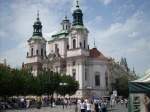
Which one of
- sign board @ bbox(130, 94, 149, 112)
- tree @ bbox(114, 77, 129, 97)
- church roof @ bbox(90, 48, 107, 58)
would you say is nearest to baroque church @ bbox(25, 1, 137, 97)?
church roof @ bbox(90, 48, 107, 58)

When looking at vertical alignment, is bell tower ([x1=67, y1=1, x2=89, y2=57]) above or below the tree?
above

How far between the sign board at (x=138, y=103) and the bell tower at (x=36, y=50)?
74113mm

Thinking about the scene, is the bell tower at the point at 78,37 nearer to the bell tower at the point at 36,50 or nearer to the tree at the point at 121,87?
the bell tower at the point at 36,50

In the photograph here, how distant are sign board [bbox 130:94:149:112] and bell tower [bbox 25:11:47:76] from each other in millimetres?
74113

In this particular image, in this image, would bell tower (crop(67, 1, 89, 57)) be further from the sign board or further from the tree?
the sign board

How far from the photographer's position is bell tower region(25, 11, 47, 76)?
82.4 meters

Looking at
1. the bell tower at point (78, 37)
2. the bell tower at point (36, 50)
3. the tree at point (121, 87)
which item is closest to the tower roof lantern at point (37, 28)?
the bell tower at point (36, 50)

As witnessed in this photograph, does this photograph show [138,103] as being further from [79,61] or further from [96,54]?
[96,54]

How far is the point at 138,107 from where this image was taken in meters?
8.85

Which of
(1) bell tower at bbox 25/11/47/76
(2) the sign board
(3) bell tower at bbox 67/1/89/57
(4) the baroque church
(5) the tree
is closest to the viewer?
(2) the sign board

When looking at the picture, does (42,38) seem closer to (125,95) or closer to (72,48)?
(72,48)

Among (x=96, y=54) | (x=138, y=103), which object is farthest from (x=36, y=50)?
(x=138, y=103)

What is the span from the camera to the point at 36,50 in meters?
83.4

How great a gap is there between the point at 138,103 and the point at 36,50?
7602 cm
